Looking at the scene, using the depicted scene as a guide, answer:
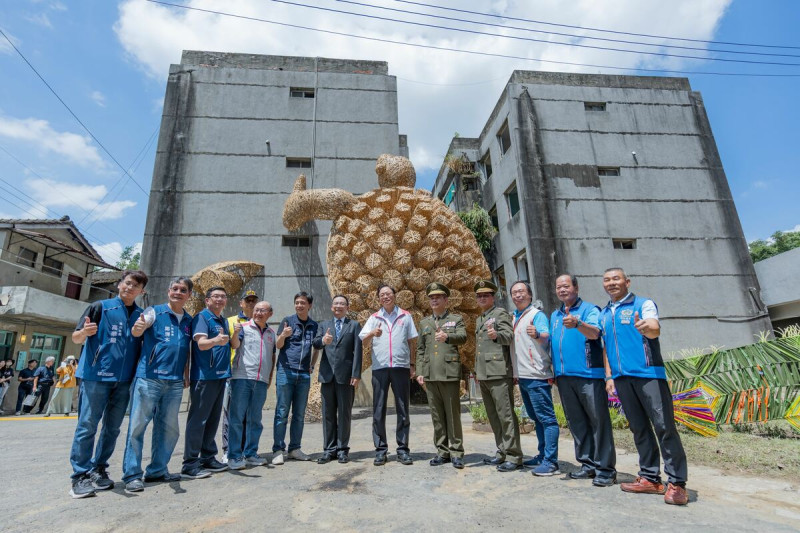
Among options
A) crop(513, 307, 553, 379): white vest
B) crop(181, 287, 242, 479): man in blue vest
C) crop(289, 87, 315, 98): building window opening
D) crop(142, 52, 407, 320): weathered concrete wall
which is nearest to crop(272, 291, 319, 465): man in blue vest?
crop(181, 287, 242, 479): man in blue vest

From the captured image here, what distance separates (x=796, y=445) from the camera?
4.75m

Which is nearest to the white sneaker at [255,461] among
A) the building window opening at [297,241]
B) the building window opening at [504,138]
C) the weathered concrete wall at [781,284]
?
the building window opening at [297,241]

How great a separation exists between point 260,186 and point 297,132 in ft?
6.64

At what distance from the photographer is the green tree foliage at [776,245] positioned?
31.9m

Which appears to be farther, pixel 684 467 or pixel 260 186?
pixel 260 186

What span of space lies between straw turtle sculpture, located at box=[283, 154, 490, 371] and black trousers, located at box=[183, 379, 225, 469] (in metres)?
4.13

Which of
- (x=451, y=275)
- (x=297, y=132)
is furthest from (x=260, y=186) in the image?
(x=451, y=275)

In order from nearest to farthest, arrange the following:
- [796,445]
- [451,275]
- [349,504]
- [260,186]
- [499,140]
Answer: [349,504]
[796,445]
[451,275]
[260,186]
[499,140]

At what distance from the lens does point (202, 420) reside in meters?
3.82

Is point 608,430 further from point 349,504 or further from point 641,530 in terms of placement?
point 349,504

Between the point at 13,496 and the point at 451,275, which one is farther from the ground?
the point at 451,275

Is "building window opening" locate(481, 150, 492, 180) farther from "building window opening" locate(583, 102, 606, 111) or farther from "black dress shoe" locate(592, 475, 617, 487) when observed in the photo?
"black dress shoe" locate(592, 475, 617, 487)

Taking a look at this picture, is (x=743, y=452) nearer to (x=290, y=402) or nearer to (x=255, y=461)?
(x=290, y=402)

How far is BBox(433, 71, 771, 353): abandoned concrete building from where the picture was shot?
40.4ft
